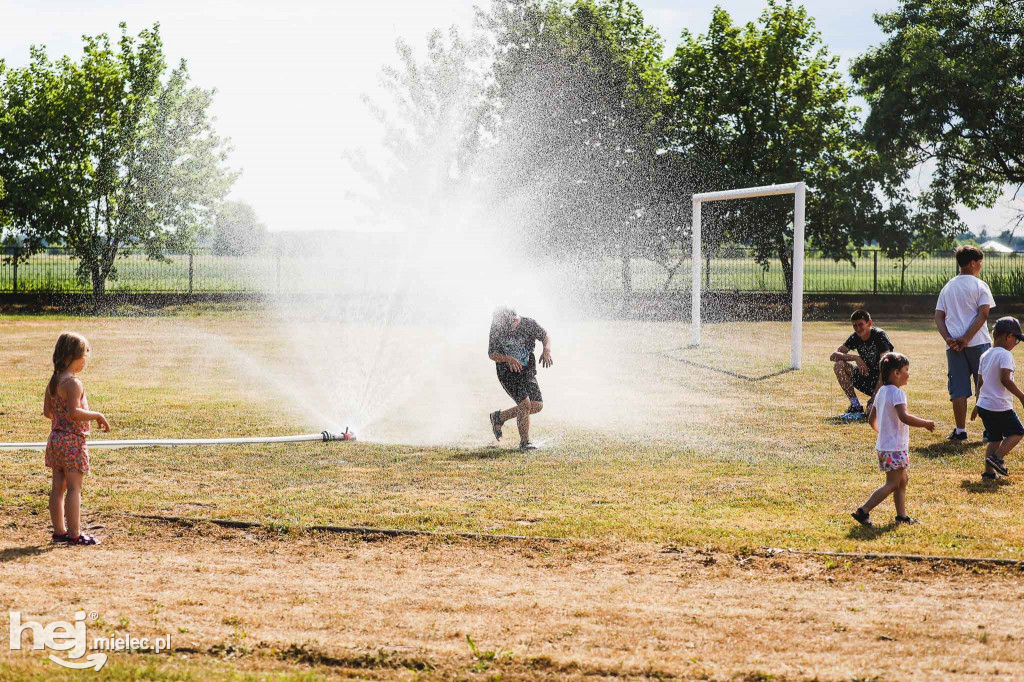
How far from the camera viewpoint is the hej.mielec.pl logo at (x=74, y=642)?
448 cm

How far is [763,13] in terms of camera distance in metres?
40.0

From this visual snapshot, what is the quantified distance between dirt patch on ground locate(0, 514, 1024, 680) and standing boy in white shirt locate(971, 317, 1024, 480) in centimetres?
293

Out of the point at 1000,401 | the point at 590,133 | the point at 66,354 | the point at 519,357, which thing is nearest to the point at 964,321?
the point at 1000,401

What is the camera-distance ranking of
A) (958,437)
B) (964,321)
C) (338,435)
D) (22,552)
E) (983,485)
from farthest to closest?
(338,435), (958,437), (964,321), (983,485), (22,552)

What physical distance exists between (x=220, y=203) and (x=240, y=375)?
1036 inches

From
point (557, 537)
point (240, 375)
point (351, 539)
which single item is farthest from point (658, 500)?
point (240, 375)

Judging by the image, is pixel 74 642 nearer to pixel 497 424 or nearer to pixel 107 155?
pixel 497 424

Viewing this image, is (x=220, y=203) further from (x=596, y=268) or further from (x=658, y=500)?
(x=658, y=500)

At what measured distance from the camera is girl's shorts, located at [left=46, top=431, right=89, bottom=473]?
6.40m

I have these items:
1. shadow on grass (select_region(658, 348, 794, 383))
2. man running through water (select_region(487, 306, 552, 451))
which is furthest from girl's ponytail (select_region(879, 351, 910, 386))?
shadow on grass (select_region(658, 348, 794, 383))

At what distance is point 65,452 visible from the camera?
6398 millimetres

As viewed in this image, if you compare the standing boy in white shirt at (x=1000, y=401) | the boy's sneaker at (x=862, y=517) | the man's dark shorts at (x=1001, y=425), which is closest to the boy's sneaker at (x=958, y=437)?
the standing boy in white shirt at (x=1000, y=401)

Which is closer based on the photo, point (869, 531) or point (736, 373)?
point (869, 531)

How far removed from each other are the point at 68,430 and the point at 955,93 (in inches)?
1466
